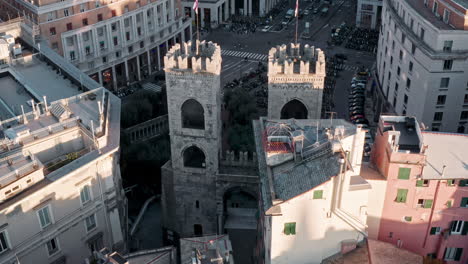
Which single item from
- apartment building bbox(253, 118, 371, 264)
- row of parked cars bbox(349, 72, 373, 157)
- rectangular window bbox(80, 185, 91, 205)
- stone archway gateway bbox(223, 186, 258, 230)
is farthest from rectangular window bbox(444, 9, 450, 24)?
rectangular window bbox(80, 185, 91, 205)

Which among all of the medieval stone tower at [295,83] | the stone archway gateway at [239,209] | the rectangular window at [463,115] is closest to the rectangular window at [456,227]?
the medieval stone tower at [295,83]

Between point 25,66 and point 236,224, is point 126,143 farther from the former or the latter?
point 236,224

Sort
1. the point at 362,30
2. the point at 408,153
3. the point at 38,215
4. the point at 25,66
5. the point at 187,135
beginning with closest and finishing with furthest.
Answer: the point at 408,153
the point at 38,215
the point at 187,135
the point at 25,66
the point at 362,30

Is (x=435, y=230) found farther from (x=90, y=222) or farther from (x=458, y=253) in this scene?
(x=90, y=222)

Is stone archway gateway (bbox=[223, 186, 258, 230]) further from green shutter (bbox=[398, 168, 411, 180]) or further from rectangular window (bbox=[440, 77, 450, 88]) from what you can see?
rectangular window (bbox=[440, 77, 450, 88])

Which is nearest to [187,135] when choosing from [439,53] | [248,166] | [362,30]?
[248,166]

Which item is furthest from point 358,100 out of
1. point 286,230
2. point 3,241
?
point 3,241
